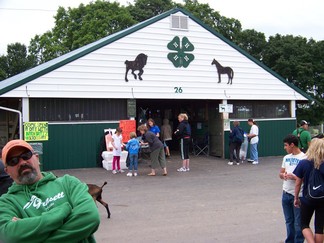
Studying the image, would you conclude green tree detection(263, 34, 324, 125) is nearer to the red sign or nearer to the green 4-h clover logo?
the green 4-h clover logo

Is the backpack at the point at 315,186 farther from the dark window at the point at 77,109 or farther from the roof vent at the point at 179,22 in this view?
the roof vent at the point at 179,22

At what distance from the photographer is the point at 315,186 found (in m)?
5.25

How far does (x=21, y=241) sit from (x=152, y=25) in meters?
15.5

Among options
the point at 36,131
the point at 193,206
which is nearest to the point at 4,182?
the point at 193,206

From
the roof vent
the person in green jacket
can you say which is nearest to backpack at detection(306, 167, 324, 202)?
the person in green jacket

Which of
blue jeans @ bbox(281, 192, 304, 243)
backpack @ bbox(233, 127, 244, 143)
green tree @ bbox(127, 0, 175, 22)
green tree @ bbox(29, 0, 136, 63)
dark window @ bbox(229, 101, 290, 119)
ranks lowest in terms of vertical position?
blue jeans @ bbox(281, 192, 304, 243)

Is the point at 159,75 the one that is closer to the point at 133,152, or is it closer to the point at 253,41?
the point at 133,152

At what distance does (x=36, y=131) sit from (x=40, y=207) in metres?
12.4

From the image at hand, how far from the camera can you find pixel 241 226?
7.43 m

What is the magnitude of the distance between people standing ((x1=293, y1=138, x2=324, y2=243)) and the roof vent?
13.0 meters

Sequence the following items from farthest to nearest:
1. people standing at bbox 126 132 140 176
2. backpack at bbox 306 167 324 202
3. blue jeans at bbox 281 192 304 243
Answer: people standing at bbox 126 132 140 176
blue jeans at bbox 281 192 304 243
backpack at bbox 306 167 324 202

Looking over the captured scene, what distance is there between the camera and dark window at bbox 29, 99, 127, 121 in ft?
49.3

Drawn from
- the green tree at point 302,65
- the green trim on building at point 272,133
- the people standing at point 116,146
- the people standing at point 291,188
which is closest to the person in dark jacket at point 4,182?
the people standing at point 291,188

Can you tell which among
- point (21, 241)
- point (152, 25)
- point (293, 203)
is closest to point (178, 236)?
point (293, 203)
